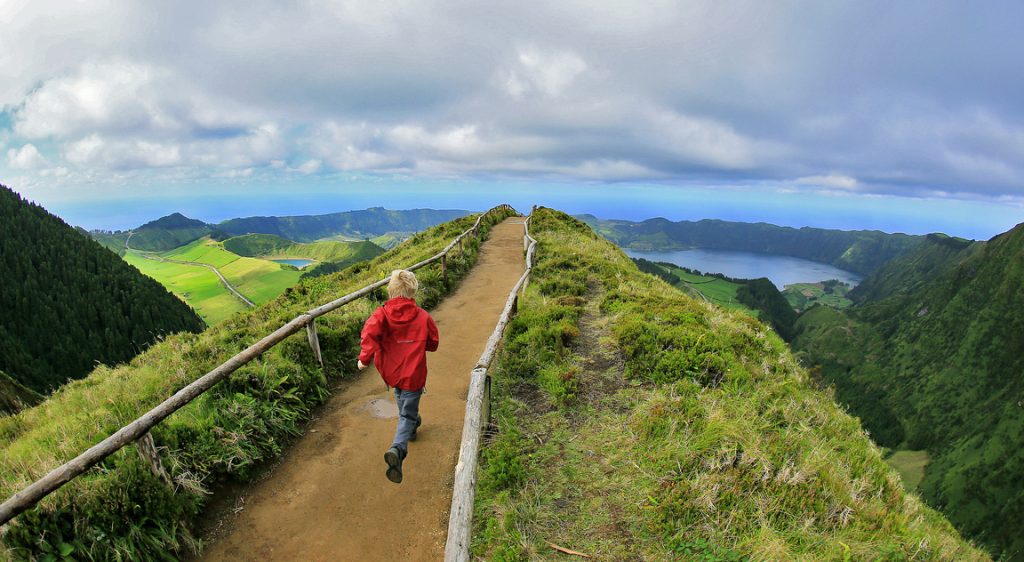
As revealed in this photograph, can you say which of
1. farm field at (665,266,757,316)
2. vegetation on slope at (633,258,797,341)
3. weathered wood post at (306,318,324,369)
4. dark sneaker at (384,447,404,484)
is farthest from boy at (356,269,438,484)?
farm field at (665,266,757,316)

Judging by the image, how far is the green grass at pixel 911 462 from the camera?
87.4 m

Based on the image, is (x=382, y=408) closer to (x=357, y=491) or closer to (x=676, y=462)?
(x=357, y=491)

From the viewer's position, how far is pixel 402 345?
19.7 feet

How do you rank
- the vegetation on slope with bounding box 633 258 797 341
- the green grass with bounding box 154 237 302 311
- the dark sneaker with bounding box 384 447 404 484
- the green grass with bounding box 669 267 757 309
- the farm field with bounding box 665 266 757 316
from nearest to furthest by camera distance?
1. the dark sneaker with bounding box 384 447 404 484
2. the green grass with bounding box 154 237 302 311
3. the vegetation on slope with bounding box 633 258 797 341
4. the farm field with bounding box 665 266 757 316
5. the green grass with bounding box 669 267 757 309

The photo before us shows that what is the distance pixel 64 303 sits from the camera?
89.0m

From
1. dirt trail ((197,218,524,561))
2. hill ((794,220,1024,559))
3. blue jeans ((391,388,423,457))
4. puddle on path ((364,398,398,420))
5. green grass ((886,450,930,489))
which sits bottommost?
green grass ((886,450,930,489))

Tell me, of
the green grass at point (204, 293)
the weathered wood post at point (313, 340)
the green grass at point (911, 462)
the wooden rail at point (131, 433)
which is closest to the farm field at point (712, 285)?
the green grass at point (911, 462)

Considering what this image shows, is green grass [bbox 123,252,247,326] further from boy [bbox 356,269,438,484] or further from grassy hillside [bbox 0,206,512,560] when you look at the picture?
boy [bbox 356,269,438,484]

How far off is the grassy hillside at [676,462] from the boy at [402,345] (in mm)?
1318

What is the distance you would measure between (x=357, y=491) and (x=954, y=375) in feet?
562

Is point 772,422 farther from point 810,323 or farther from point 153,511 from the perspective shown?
point 810,323

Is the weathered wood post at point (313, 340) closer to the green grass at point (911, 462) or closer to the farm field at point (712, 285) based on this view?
the green grass at point (911, 462)

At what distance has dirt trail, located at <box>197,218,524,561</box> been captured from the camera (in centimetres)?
496

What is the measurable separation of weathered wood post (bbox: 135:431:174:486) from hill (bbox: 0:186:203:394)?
8586 centimetres
